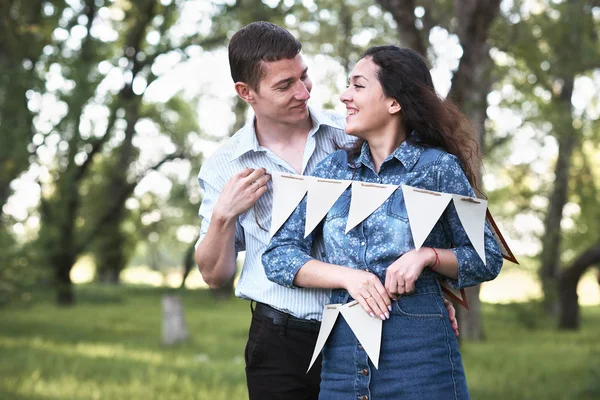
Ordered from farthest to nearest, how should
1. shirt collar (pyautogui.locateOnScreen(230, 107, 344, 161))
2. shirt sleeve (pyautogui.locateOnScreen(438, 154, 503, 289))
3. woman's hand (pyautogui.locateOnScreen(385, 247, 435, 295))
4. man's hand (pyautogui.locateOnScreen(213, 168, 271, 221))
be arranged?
shirt collar (pyautogui.locateOnScreen(230, 107, 344, 161))
man's hand (pyautogui.locateOnScreen(213, 168, 271, 221))
shirt sleeve (pyautogui.locateOnScreen(438, 154, 503, 289))
woman's hand (pyautogui.locateOnScreen(385, 247, 435, 295))

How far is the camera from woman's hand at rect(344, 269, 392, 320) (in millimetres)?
2818

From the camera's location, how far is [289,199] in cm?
316

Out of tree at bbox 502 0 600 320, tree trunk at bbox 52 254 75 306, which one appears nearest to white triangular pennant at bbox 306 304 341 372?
tree at bbox 502 0 600 320

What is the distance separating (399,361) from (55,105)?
14.2 m

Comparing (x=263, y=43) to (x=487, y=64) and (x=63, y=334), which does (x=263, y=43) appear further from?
(x=63, y=334)

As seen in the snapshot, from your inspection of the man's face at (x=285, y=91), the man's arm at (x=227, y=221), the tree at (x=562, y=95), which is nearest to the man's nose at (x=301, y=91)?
the man's face at (x=285, y=91)

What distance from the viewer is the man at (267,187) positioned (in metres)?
3.45

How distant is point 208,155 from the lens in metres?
11.5

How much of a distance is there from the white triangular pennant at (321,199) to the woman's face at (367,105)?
7.3 inches

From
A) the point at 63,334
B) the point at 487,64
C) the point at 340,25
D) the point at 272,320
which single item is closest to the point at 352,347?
the point at 272,320

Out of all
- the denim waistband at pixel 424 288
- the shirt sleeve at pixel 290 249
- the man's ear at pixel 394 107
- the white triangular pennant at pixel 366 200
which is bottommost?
the denim waistband at pixel 424 288

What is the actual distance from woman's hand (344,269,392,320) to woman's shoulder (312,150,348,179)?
43cm

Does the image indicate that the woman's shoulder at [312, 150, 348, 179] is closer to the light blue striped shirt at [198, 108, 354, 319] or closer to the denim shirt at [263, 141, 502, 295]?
the denim shirt at [263, 141, 502, 295]

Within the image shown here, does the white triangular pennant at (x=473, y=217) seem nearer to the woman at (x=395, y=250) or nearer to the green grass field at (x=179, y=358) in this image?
the woman at (x=395, y=250)
